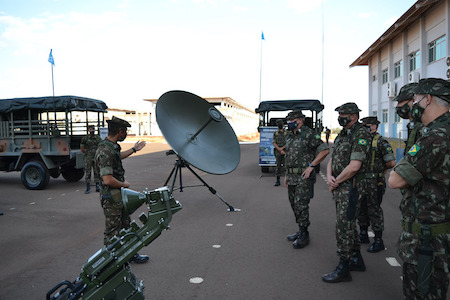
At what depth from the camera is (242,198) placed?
8.33 metres

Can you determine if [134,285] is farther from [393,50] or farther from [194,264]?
[393,50]

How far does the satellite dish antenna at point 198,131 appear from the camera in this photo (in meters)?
4.37

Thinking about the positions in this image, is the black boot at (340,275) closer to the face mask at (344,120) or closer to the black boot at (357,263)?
the black boot at (357,263)

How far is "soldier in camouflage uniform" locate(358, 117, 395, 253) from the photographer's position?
4.71m

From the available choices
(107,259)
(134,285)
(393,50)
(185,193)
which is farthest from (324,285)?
(393,50)

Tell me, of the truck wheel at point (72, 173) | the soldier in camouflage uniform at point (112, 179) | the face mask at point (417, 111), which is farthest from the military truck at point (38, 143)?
the face mask at point (417, 111)

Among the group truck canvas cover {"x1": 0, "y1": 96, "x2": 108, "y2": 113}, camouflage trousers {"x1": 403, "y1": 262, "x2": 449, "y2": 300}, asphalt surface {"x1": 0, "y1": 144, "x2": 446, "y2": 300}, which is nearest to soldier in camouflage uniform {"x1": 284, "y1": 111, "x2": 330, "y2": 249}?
asphalt surface {"x1": 0, "y1": 144, "x2": 446, "y2": 300}

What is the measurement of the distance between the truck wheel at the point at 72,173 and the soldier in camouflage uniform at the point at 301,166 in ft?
26.7

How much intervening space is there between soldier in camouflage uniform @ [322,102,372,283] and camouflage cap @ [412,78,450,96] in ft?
4.17

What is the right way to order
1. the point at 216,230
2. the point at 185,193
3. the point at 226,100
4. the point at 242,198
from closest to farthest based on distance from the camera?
1. the point at 216,230
2. the point at 242,198
3. the point at 185,193
4. the point at 226,100

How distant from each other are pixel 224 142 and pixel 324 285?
2348mm

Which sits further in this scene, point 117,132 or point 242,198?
point 242,198

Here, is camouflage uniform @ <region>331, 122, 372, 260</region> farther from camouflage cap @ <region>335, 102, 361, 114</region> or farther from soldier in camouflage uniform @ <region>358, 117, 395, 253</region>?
soldier in camouflage uniform @ <region>358, 117, 395, 253</region>

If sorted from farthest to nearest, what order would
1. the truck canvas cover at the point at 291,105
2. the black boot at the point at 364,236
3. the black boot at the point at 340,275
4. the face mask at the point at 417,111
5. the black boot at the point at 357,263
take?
1. the truck canvas cover at the point at 291,105
2. the black boot at the point at 364,236
3. the black boot at the point at 357,263
4. the black boot at the point at 340,275
5. the face mask at the point at 417,111
